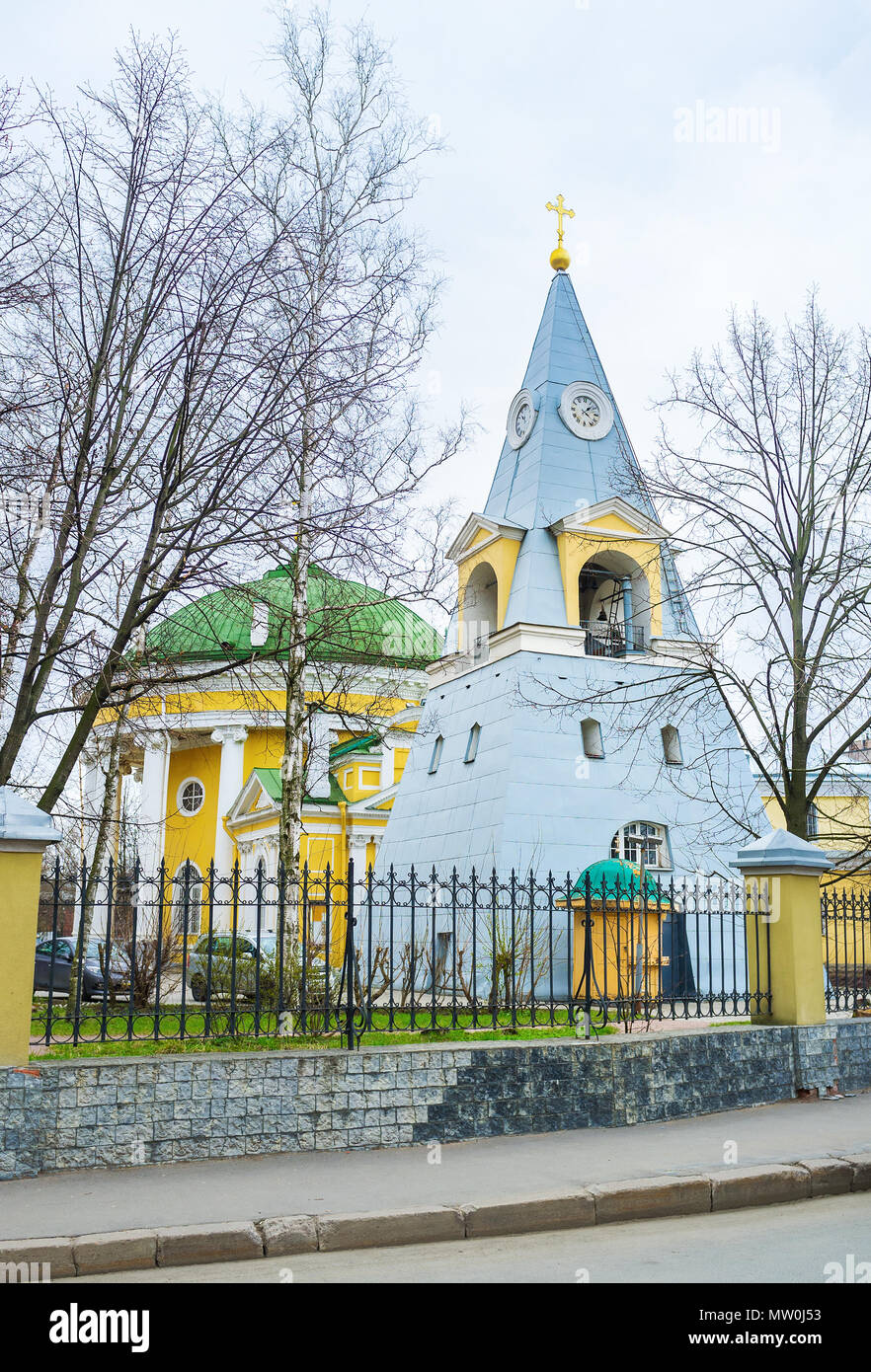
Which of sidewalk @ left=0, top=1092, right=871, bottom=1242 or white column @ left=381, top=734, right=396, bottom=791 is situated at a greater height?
white column @ left=381, top=734, right=396, bottom=791

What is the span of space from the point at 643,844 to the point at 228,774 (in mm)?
19806

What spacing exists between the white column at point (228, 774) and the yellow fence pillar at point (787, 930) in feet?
87.1

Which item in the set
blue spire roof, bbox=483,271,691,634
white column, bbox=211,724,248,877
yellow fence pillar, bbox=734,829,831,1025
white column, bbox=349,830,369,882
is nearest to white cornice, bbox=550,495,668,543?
blue spire roof, bbox=483,271,691,634

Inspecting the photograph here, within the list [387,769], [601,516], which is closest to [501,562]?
[601,516]

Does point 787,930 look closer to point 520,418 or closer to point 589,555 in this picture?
point 589,555

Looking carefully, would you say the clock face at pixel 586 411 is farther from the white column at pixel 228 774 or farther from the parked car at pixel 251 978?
the white column at pixel 228 774

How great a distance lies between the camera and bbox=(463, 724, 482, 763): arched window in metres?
22.4

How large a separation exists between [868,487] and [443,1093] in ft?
35.2

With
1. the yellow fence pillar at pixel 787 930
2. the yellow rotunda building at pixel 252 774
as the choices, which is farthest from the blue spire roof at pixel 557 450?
the yellow fence pillar at pixel 787 930

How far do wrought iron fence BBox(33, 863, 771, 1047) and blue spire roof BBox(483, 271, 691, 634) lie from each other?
6043mm

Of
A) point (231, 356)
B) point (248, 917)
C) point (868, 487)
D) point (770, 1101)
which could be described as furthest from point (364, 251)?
point (248, 917)

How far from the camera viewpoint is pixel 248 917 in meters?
25.2

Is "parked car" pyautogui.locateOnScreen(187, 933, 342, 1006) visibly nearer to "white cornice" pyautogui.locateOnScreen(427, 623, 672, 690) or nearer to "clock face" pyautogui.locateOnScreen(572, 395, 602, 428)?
"white cornice" pyautogui.locateOnScreen(427, 623, 672, 690)

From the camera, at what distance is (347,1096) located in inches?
354
